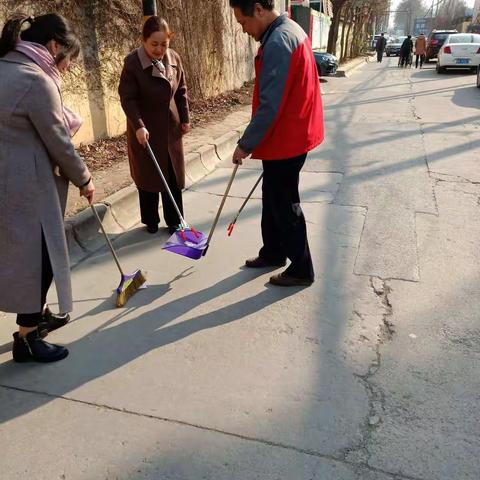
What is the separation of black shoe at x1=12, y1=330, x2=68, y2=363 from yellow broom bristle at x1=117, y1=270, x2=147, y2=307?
2.01ft

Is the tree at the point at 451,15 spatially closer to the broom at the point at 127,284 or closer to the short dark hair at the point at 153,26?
the short dark hair at the point at 153,26

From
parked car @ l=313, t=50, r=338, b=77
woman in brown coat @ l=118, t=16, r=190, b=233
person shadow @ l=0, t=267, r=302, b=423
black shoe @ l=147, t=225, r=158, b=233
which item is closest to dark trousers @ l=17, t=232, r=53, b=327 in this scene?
person shadow @ l=0, t=267, r=302, b=423

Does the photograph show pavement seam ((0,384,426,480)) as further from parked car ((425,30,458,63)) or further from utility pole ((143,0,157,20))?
parked car ((425,30,458,63))

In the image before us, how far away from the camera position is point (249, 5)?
2.77m

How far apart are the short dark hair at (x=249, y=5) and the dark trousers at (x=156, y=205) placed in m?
1.61

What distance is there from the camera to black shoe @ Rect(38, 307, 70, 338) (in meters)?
2.87

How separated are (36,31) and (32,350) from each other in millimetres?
1662

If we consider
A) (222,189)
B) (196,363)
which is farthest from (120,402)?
(222,189)

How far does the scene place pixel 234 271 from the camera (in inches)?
143

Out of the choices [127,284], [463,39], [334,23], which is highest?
[334,23]

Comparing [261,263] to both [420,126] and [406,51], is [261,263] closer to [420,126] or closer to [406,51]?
[420,126]

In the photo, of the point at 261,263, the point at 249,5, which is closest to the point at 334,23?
the point at 261,263

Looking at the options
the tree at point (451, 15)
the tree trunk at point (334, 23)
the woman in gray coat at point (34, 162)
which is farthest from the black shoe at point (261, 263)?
the tree at point (451, 15)

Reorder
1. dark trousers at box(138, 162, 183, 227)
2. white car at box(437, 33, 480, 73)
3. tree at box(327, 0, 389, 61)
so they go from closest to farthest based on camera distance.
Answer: dark trousers at box(138, 162, 183, 227) < white car at box(437, 33, 480, 73) < tree at box(327, 0, 389, 61)
